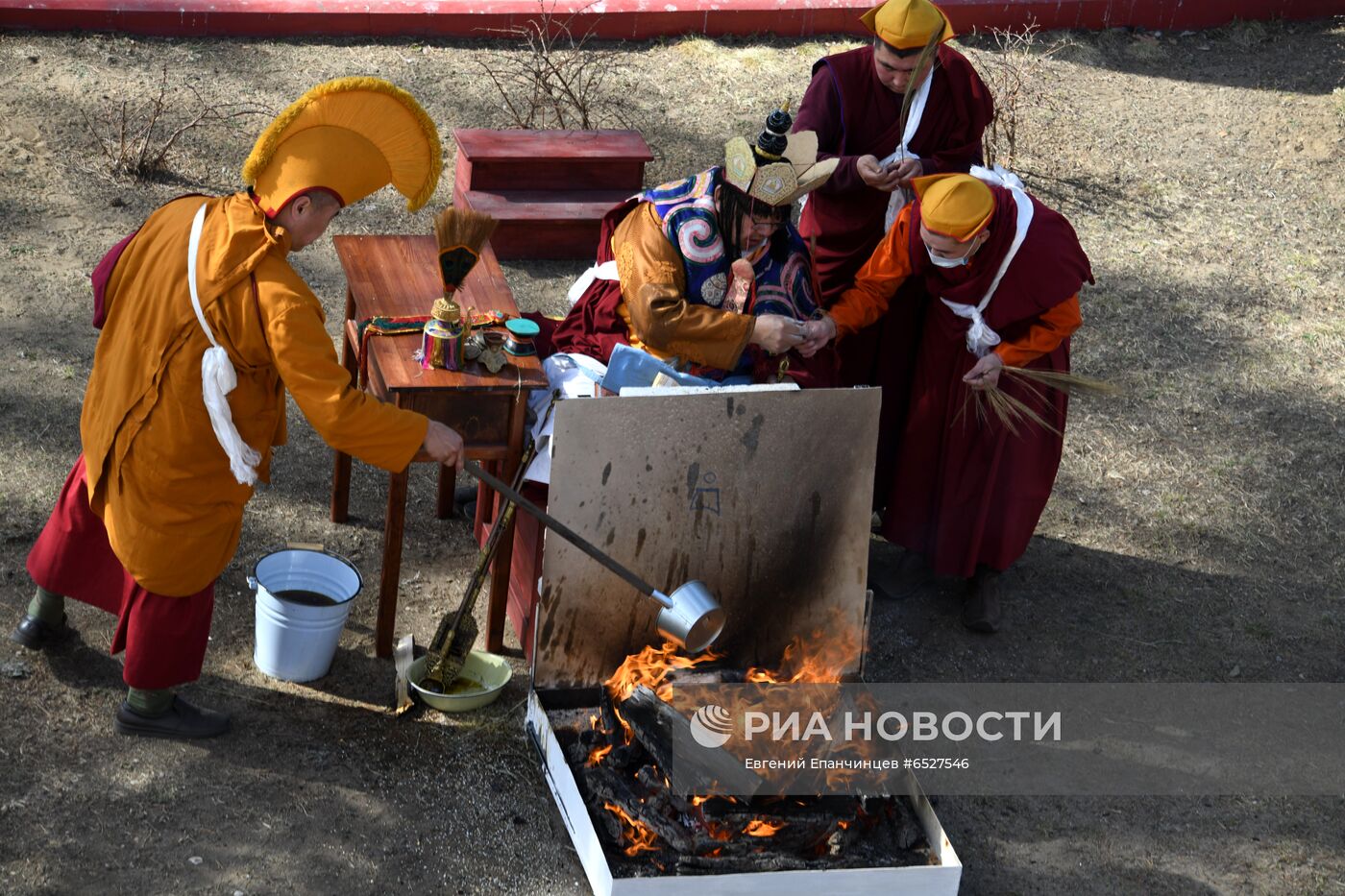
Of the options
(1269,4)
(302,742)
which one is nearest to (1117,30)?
(1269,4)

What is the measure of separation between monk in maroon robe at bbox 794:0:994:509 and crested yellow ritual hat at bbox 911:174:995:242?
0.68 m

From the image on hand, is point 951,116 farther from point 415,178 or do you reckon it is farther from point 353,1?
point 353,1

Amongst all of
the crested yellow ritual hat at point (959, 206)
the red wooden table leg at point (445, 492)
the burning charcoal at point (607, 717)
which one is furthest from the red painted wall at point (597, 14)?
the burning charcoal at point (607, 717)

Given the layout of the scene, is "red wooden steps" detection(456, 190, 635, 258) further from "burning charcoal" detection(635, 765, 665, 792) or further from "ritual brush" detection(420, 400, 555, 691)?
"burning charcoal" detection(635, 765, 665, 792)

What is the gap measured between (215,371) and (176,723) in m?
1.16

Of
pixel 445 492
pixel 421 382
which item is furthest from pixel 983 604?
pixel 421 382

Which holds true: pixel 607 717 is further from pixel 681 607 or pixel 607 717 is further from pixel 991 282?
pixel 991 282

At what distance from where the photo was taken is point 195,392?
3621 mm

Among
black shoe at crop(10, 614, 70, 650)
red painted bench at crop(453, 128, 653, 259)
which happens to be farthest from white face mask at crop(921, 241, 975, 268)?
black shoe at crop(10, 614, 70, 650)

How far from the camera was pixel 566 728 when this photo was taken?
411cm

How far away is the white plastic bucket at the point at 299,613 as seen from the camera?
425 cm

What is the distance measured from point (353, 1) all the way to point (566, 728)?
6038mm

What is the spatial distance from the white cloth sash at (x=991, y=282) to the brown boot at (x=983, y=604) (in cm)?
89

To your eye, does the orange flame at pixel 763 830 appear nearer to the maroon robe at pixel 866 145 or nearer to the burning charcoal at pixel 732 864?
the burning charcoal at pixel 732 864
